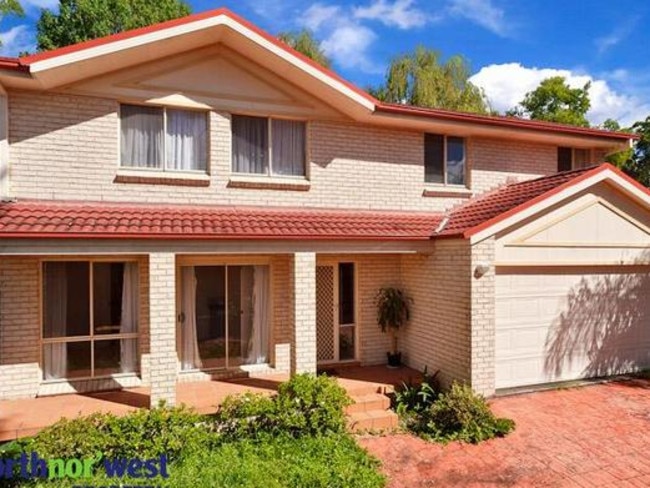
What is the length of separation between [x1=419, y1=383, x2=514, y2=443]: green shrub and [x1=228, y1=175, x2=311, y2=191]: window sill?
5.68 m

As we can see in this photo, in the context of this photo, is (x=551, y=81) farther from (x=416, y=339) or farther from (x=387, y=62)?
(x=416, y=339)

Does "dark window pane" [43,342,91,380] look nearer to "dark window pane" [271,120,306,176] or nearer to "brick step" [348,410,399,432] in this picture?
"brick step" [348,410,399,432]

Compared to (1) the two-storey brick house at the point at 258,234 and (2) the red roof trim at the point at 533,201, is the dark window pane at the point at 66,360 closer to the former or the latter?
(1) the two-storey brick house at the point at 258,234

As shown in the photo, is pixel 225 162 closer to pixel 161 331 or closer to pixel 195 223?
pixel 195 223

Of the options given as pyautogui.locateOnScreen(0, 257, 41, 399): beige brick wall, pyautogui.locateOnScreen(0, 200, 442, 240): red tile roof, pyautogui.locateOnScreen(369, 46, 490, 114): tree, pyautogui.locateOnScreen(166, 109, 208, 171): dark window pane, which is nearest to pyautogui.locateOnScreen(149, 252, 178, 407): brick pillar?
pyautogui.locateOnScreen(0, 200, 442, 240): red tile roof

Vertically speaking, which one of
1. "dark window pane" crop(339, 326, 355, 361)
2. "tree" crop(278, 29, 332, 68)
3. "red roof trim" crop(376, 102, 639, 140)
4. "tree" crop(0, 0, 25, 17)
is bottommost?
"dark window pane" crop(339, 326, 355, 361)

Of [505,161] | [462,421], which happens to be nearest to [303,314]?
[462,421]

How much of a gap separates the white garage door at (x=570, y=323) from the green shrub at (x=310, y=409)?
3.99 meters

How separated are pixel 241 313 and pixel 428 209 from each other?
563 centimetres

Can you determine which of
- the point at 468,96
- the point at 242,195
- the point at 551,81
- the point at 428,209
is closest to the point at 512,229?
the point at 428,209

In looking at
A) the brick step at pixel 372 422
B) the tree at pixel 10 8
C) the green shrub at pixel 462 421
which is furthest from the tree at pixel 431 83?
the brick step at pixel 372 422

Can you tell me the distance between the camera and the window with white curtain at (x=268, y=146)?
34.2 feet

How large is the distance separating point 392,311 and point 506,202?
12.1 ft

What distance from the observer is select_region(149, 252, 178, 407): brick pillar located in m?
7.84
